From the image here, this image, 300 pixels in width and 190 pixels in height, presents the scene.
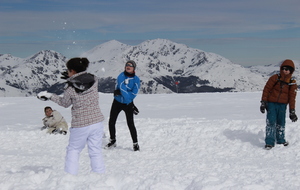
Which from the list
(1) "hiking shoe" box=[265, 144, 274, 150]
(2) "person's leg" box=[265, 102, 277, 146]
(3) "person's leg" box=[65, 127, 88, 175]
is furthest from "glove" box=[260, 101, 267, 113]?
(3) "person's leg" box=[65, 127, 88, 175]

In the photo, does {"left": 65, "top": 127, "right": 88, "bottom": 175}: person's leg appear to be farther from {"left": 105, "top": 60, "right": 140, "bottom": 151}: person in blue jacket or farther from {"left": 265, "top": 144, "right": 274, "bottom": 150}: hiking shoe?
{"left": 265, "top": 144, "right": 274, "bottom": 150}: hiking shoe

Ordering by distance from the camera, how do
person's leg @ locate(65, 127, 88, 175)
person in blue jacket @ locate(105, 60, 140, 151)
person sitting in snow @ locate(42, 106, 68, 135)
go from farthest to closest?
1. person sitting in snow @ locate(42, 106, 68, 135)
2. person in blue jacket @ locate(105, 60, 140, 151)
3. person's leg @ locate(65, 127, 88, 175)

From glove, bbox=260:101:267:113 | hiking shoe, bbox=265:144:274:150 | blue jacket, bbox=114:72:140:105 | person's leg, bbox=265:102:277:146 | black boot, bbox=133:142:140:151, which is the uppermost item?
blue jacket, bbox=114:72:140:105

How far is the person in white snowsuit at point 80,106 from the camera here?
14.2 ft

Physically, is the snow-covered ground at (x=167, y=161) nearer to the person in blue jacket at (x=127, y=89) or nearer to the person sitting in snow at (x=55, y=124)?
the person sitting in snow at (x=55, y=124)

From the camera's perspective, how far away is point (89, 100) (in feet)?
14.8

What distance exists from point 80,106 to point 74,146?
0.57 meters

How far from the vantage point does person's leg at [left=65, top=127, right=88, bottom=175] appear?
4.47 meters

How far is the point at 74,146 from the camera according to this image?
14.8ft

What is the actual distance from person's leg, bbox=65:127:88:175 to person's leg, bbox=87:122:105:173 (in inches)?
3.9

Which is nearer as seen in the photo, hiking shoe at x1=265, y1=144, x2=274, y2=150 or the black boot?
hiking shoe at x1=265, y1=144, x2=274, y2=150

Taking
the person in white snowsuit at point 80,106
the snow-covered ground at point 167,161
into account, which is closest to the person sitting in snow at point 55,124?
the snow-covered ground at point 167,161

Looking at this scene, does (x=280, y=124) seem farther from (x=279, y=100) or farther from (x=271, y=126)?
(x=279, y=100)

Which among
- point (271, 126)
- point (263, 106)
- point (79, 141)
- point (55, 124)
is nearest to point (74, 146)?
point (79, 141)
